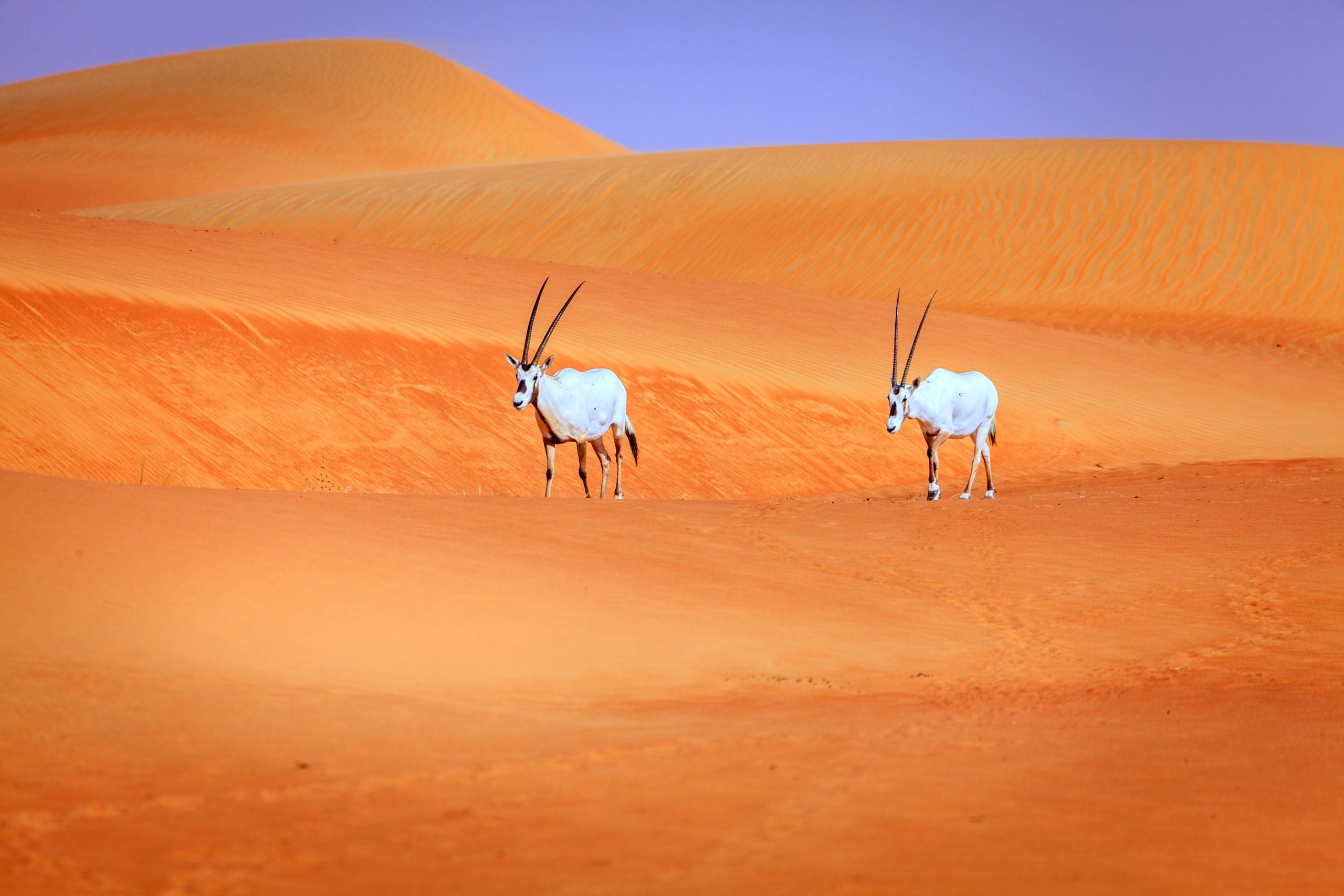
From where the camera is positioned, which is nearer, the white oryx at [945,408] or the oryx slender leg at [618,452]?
the oryx slender leg at [618,452]

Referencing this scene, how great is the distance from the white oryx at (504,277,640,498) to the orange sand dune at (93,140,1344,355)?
2347 cm

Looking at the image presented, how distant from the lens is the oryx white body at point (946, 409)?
566 inches

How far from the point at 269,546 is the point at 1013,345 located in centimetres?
2242

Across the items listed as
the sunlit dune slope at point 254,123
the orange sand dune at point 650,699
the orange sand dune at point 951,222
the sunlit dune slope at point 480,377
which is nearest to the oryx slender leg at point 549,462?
the orange sand dune at point 650,699

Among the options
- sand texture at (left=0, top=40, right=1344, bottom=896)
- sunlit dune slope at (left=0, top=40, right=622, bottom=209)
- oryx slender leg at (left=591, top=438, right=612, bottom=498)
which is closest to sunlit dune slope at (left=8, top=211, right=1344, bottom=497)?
sand texture at (left=0, top=40, right=1344, bottom=896)

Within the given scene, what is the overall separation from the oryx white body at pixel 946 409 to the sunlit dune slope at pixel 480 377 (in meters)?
3.46

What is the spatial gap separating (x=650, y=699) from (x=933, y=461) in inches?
328

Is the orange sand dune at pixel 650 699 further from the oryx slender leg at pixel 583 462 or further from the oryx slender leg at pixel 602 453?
the oryx slender leg at pixel 602 453

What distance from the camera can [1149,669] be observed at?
310 inches

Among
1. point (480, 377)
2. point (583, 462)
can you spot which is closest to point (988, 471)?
point (583, 462)

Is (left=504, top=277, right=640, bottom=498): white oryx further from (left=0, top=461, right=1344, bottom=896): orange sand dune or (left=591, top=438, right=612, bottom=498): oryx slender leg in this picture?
(left=0, top=461, right=1344, bottom=896): orange sand dune

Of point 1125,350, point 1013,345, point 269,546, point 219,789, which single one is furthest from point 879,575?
point 1125,350

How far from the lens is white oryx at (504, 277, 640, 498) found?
44.3 ft

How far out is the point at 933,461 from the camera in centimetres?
1460
